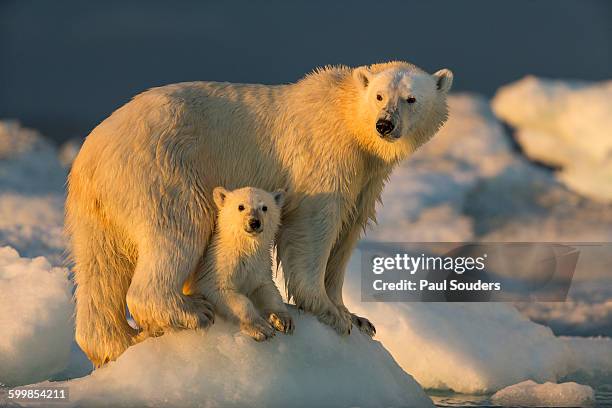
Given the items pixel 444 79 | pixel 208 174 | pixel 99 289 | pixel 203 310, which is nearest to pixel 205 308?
pixel 203 310

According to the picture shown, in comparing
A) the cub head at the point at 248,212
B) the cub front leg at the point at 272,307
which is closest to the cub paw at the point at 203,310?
the cub front leg at the point at 272,307

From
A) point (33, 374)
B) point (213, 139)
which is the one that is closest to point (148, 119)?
point (213, 139)

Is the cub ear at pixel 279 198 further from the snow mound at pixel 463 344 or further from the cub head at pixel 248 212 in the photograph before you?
the snow mound at pixel 463 344

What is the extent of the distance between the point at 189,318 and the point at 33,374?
3.89 m

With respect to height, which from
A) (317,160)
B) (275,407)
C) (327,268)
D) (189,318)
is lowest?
(275,407)

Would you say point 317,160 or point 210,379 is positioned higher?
point 317,160

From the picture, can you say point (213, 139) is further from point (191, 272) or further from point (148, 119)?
point (191, 272)

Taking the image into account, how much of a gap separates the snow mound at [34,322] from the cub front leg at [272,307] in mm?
3193

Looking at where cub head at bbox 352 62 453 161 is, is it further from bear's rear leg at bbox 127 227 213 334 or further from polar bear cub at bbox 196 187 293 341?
bear's rear leg at bbox 127 227 213 334

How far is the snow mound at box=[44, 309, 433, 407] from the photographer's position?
8773 mm

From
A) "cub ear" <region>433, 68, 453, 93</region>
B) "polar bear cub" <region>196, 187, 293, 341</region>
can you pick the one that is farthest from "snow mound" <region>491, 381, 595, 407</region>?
"cub ear" <region>433, 68, 453, 93</region>

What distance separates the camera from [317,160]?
9.30 meters

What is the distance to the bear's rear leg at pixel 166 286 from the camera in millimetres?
8797

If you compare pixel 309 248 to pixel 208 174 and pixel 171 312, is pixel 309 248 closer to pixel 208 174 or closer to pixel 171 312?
pixel 208 174
